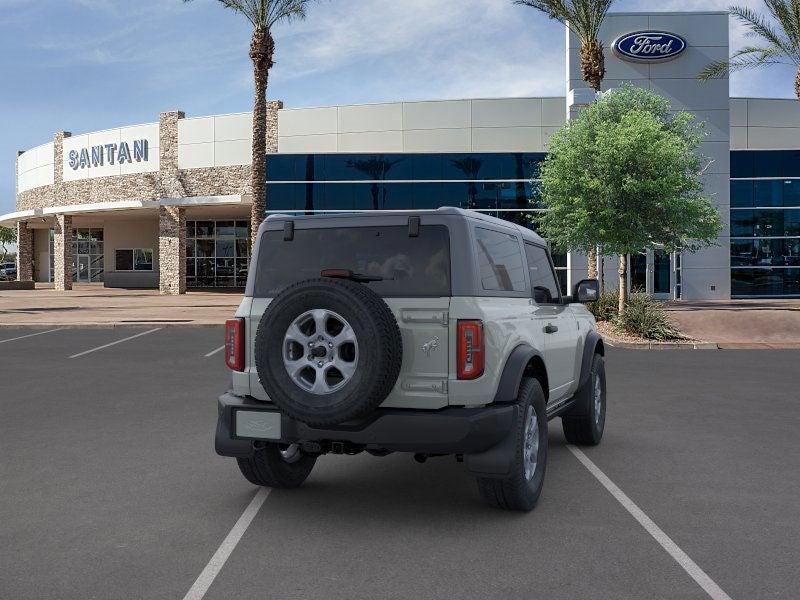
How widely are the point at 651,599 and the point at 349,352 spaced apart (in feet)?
6.90

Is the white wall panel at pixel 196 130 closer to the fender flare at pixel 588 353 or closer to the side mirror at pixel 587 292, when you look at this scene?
the fender flare at pixel 588 353

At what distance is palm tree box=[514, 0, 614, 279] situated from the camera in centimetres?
2703

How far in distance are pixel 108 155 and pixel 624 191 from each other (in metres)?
32.9

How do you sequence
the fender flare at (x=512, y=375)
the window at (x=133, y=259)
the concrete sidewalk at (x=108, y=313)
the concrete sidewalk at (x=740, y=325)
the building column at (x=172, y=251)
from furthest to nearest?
the window at (x=133, y=259) < the building column at (x=172, y=251) < the concrete sidewalk at (x=108, y=313) < the concrete sidewalk at (x=740, y=325) < the fender flare at (x=512, y=375)

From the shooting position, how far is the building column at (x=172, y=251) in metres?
41.2

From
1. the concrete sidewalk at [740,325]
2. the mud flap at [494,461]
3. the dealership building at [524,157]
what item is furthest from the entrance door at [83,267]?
the mud flap at [494,461]

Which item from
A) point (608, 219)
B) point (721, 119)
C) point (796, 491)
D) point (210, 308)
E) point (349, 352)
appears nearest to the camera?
point (349, 352)

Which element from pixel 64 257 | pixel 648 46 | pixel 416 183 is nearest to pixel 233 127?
pixel 416 183

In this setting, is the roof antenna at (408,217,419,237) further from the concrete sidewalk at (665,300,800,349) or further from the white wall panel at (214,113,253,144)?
the white wall panel at (214,113,253,144)

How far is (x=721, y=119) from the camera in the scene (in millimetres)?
34156

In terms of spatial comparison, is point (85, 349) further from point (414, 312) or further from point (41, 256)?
point (41, 256)

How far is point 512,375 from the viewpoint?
16.4 feet

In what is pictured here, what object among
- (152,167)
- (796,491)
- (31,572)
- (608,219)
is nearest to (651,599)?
(796,491)

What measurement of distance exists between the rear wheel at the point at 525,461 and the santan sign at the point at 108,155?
4120 cm
